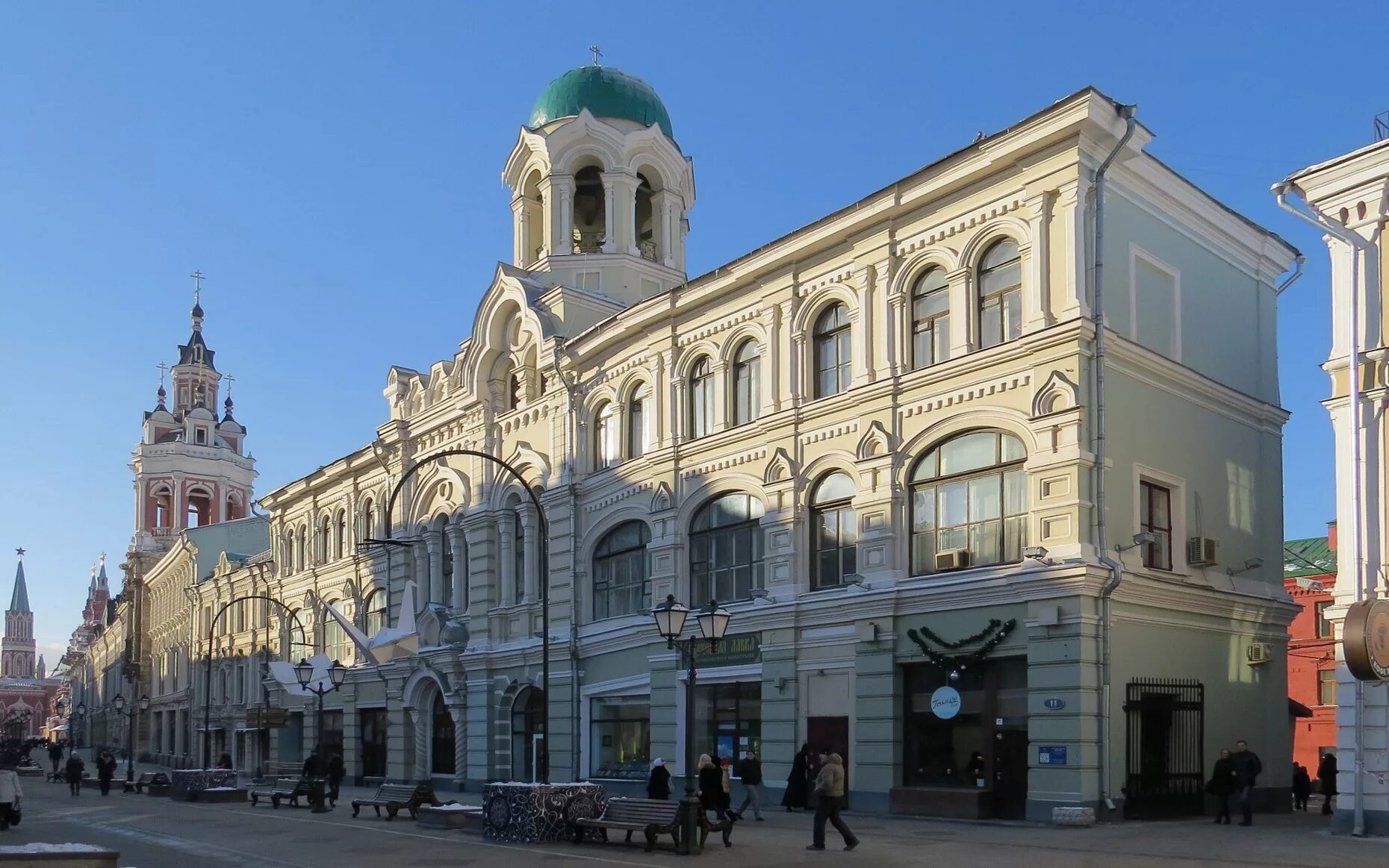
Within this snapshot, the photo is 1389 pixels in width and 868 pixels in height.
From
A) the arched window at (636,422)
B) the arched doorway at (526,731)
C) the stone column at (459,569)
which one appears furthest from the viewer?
the stone column at (459,569)

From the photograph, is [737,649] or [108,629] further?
[108,629]

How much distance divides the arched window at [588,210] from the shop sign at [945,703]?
67.2ft

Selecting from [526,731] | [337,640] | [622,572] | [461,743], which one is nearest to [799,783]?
[622,572]

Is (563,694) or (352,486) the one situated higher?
(352,486)

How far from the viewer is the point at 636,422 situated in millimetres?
35781

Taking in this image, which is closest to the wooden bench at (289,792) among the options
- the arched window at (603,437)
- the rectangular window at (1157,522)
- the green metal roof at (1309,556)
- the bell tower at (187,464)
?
the arched window at (603,437)

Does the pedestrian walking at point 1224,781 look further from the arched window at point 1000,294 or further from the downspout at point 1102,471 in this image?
the arched window at point 1000,294

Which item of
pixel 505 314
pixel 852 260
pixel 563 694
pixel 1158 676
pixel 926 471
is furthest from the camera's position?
pixel 505 314

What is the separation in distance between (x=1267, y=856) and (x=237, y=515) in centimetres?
9255

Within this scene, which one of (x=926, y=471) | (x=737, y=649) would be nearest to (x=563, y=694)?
(x=737, y=649)

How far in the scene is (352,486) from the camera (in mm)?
51125

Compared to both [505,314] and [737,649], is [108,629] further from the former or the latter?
[737,649]

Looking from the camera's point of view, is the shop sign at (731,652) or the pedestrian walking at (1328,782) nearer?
the pedestrian walking at (1328,782)

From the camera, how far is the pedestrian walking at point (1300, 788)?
1172 inches
